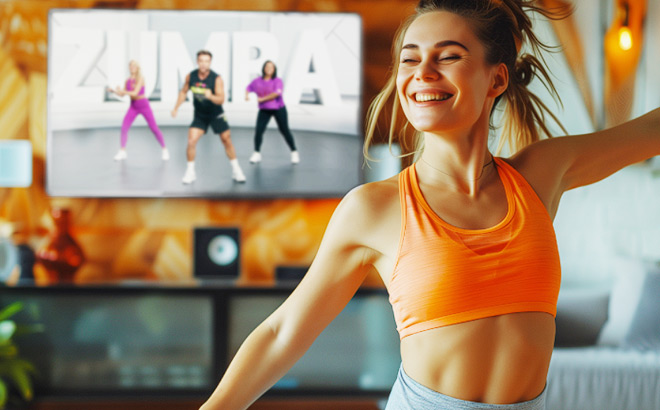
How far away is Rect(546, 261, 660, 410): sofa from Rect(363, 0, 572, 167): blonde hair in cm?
188

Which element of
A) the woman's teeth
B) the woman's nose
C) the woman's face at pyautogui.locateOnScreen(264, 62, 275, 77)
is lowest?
the woman's teeth

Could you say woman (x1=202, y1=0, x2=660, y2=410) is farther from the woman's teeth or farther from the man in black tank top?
the man in black tank top

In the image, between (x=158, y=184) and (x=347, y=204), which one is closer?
(x=347, y=204)

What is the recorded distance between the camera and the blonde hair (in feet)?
2.43

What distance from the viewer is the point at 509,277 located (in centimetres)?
67

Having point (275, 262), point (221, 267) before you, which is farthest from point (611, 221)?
point (221, 267)

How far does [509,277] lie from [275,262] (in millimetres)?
2867

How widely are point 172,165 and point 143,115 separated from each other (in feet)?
1.02

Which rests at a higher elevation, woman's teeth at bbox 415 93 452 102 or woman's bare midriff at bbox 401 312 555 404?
woman's teeth at bbox 415 93 452 102

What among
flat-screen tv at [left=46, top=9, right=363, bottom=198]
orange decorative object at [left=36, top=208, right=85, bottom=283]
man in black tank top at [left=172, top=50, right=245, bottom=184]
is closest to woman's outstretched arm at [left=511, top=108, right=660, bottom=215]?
flat-screen tv at [left=46, top=9, right=363, bottom=198]

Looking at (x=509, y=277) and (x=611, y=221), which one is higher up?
(x=509, y=277)

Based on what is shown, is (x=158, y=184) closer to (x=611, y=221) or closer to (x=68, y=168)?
(x=68, y=168)

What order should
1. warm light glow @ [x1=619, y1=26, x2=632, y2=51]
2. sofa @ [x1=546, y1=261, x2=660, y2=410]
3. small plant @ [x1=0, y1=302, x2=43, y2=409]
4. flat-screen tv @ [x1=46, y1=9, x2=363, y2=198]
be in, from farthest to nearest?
warm light glow @ [x1=619, y1=26, x2=632, y2=51], flat-screen tv @ [x1=46, y1=9, x2=363, y2=198], small plant @ [x1=0, y1=302, x2=43, y2=409], sofa @ [x1=546, y1=261, x2=660, y2=410]

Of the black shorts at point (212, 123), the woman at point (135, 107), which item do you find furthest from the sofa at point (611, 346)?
the woman at point (135, 107)
